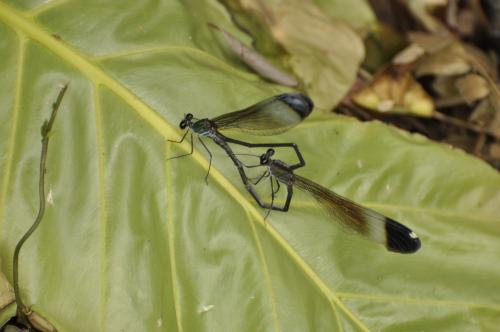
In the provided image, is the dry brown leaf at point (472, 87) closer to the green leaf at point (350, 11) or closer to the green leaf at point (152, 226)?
the green leaf at point (350, 11)

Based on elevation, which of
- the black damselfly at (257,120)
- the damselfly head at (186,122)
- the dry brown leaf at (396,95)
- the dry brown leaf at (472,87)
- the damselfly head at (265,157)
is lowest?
the dry brown leaf at (472,87)

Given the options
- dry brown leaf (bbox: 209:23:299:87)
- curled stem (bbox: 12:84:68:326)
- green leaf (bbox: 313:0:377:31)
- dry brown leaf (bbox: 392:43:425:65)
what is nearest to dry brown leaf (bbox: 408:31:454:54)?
dry brown leaf (bbox: 392:43:425:65)

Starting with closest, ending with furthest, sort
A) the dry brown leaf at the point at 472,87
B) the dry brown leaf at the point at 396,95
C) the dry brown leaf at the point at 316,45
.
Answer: the dry brown leaf at the point at 316,45 → the dry brown leaf at the point at 396,95 → the dry brown leaf at the point at 472,87

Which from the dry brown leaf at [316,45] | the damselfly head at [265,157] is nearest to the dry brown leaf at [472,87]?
the dry brown leaf at [316,45]

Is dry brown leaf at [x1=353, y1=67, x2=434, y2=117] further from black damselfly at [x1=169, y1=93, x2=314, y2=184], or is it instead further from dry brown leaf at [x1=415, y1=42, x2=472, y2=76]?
black damselfly at [x1=169, y1=93, x2=314, y2=184]

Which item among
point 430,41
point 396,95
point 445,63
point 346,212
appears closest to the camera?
point 346,212

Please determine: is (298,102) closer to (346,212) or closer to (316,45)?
(346,212)

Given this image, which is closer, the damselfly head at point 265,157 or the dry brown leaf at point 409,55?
the damselfly head at point 265,157

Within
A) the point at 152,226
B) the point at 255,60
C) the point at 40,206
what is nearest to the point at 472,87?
the point at 255,60
